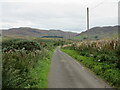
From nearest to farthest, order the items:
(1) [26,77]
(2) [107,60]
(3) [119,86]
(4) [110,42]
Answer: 1. (3) [119,86]
2. (1) [26,77]
3. (2) [107,60]
4. (4) [110,42]

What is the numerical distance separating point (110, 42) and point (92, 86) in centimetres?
1177

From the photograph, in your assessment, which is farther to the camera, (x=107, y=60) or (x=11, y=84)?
(x=107, y=60)

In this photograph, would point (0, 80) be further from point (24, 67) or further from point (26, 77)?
point (24, 67)

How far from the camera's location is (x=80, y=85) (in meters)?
9.53

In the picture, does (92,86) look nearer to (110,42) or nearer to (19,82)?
(19,82)

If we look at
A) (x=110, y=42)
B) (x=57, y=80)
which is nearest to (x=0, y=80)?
(x=57, y=80)

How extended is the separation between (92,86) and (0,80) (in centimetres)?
455

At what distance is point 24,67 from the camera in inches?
458

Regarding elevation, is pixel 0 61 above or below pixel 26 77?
above

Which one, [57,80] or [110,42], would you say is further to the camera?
[110,42]

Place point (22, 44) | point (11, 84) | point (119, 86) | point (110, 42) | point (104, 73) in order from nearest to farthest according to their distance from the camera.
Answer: point (11, 84) < point (119, 86) < point (104, 73) < point (110, 42) < point (22, 44)

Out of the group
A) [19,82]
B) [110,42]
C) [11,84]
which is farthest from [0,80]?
[110,42]

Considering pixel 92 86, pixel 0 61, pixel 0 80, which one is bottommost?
pixel 92 86

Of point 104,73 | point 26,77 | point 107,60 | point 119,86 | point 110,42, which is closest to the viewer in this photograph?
point 119,86
